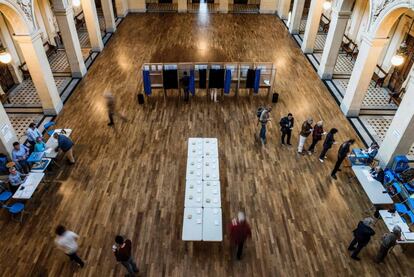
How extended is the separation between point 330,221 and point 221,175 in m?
3.26

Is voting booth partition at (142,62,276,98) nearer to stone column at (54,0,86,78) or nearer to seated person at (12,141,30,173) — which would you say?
stone column at (54,0,86,78)

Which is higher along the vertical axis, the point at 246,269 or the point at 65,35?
the point at 65,35

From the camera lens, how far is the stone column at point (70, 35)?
1222 centimetres

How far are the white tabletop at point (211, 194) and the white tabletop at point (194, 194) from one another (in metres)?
0.10

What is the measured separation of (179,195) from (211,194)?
150 centimetres

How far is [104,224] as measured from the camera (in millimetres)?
8055

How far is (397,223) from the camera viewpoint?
7562 millimetres

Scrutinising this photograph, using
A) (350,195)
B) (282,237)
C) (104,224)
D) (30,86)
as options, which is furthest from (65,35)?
(350,195)

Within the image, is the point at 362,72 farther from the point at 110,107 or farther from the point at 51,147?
the point at 51,147

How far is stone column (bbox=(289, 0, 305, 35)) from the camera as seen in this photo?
1789cm

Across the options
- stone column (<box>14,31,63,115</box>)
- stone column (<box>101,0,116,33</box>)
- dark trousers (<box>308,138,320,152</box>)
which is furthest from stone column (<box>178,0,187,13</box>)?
dark trousers (<box>308,138,320,152</box>)

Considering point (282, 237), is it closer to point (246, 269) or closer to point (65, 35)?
point (246, 269)

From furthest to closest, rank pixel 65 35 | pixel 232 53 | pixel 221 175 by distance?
pixel 232 53, pixel 65 35, pixel 221 175

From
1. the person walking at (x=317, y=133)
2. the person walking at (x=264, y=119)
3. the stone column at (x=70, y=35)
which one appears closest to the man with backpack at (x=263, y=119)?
the person walking at (x=264, y=119)
